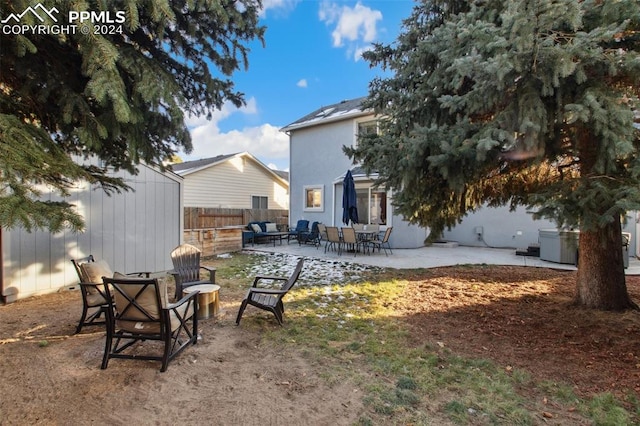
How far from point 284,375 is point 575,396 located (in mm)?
2700

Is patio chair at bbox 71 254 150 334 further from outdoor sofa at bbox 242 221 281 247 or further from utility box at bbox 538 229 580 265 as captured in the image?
utility box at bbox 538 229 580 265

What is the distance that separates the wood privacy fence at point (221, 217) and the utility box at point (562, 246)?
12.8 m

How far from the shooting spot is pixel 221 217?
1609 centimetres

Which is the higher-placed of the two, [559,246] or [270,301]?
[559,246]

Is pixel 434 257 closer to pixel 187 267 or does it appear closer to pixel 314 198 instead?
pixel 314 198

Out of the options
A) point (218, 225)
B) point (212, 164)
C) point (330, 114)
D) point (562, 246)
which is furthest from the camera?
point (212, 164)

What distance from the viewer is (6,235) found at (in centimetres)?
574

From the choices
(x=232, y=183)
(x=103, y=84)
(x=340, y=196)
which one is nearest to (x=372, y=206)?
(x=340, y=196)

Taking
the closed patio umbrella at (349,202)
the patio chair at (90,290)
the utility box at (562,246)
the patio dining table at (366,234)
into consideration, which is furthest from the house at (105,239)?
the utility box at (562,246)

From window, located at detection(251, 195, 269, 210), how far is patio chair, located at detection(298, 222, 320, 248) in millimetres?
8613

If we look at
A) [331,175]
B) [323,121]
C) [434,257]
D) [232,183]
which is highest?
[323,121]

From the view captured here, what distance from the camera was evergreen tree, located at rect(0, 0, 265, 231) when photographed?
7.73 feet

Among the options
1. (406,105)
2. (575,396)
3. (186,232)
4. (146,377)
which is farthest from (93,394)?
(186,232)

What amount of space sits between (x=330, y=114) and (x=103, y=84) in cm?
1319
